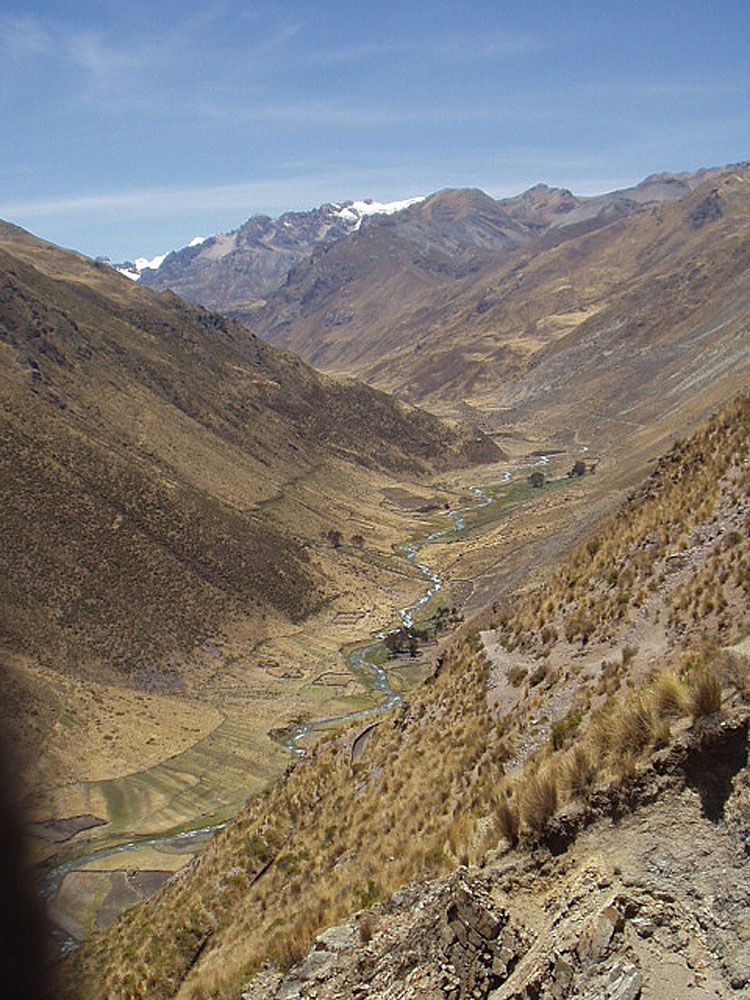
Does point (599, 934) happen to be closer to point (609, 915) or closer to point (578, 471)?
point (609, 915)

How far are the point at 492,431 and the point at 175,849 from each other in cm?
15940

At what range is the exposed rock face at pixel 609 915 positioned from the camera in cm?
702

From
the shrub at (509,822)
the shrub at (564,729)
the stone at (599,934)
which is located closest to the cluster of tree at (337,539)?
the shrub at (564,729)

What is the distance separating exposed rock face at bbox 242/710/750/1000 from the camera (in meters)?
7.02

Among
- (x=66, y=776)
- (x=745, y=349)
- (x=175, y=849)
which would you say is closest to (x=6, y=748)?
(x=66, y=776)

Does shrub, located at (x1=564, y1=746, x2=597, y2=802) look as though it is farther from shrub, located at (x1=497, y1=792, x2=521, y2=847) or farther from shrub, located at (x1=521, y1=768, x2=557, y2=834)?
shrub, located at (x1=497, y1=792, x2=521, y2=847)

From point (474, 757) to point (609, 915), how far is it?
9950mm

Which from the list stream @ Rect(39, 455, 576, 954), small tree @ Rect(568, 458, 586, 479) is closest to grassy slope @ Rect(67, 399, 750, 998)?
stream @ Rect(39, 455, 576, 954)

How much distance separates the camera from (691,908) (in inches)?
291

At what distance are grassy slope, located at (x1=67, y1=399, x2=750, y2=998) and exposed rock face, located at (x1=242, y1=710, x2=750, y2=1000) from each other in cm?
59

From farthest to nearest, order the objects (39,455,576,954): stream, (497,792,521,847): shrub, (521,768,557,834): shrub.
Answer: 1. (39,455,576,954): stream
2. (497,792,521,847): shrub
3. (521,768,557,834): shrub

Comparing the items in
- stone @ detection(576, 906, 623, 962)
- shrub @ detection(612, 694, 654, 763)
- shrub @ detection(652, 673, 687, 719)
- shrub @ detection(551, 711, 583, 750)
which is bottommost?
shrub @ detection(551, 711, 583, 750)

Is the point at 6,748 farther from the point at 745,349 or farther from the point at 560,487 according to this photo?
the point at 745,349

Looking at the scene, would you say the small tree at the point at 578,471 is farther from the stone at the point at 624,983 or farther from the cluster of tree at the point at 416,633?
the stone at the point at 624,983
